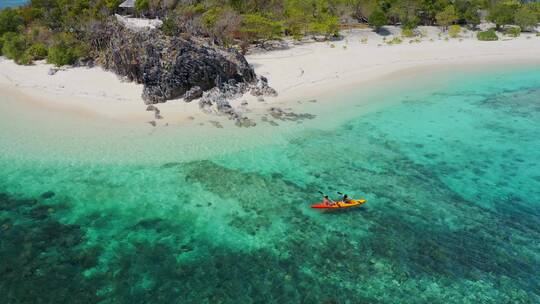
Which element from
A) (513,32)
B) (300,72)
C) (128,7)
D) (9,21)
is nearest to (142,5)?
(128,7)

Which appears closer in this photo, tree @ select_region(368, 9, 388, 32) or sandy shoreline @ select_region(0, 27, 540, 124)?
sandy shoreline @ select_region(0, 27, 540, 124)

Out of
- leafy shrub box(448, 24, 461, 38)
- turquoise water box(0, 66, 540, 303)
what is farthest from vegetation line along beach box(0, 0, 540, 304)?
leafy shrub box(448, 24, 461, 38)

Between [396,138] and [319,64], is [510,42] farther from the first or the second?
[396,138]

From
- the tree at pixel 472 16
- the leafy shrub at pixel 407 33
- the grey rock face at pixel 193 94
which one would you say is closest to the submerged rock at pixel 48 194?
the grey rock face at pixel 193 94

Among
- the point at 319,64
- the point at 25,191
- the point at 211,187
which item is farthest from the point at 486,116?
the point at 25,191

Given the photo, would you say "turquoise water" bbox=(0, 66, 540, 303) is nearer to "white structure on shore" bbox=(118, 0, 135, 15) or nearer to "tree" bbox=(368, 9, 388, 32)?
"tree" bbox=(368, 9, 388, 32)

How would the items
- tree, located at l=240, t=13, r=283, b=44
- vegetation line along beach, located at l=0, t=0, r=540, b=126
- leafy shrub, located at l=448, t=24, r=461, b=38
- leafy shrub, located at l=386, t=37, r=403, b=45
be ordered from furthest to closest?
leafy shrub, located at l=448, t=24, r=461, b=38 < leafy shrub, located at l=386, t=37, r=403, b=45 < tree, located at l=240, t=13, r=283, b=44 < vegetation line along beach, located at l=0, t=0, r=540, b=126
